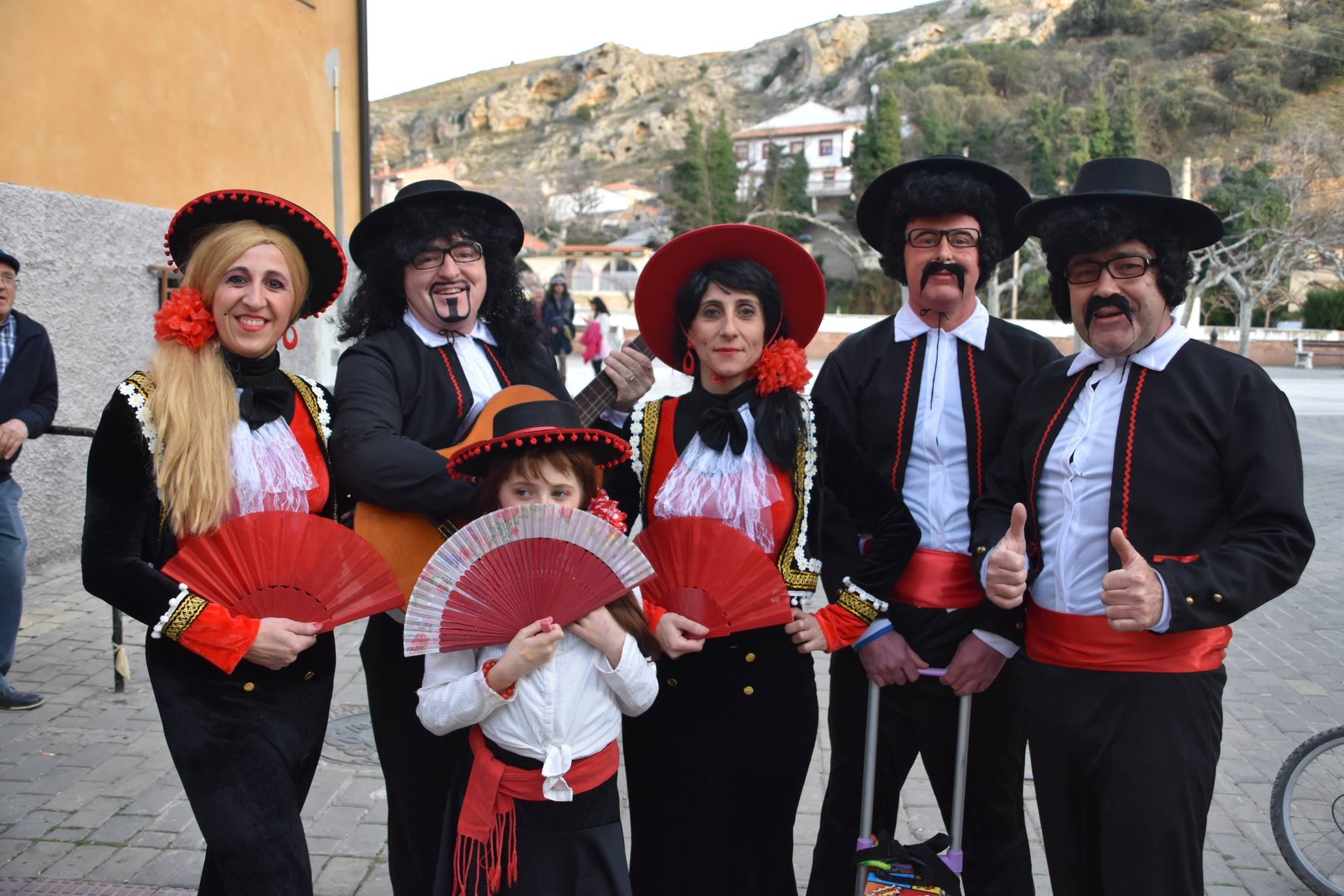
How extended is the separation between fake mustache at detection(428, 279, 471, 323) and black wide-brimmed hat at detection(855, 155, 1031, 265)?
1131mm

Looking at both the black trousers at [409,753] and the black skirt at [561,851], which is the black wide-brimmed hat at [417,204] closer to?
the black trousers at [409,753]

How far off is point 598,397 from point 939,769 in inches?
54.6

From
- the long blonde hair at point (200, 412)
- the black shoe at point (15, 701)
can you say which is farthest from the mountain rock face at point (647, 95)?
the long blonde hair at point (200, 412)

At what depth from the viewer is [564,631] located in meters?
2.29

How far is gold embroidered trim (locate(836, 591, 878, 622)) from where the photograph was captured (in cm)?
260

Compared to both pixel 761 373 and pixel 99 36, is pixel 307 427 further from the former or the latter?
pixel 99 36

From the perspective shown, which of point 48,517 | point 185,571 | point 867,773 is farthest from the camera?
point 48,517

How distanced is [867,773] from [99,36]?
7288 mm

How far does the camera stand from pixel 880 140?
5512 centimetres

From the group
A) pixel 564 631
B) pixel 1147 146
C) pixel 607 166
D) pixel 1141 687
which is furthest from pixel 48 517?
pixel 607 166

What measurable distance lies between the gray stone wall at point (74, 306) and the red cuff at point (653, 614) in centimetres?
537

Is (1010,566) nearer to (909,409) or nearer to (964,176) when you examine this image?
(909,409)

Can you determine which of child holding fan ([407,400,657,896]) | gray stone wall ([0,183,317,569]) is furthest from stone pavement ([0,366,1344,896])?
child holding fan ([407,400,657,896])

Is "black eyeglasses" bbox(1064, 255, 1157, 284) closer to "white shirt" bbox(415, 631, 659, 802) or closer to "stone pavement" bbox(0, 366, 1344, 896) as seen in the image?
"white shirt" bbox(415, 631, 659, 802)
